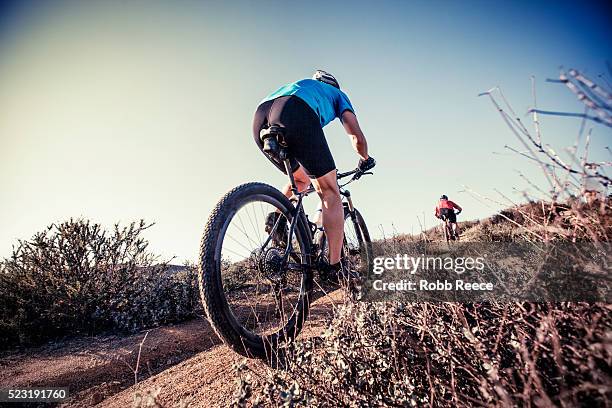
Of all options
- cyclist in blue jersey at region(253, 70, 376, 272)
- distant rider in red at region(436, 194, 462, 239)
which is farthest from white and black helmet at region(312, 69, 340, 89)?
distant rider in red at region(436, 194, 462, 239)

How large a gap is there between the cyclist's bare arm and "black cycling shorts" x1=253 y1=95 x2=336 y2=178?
1.85ft

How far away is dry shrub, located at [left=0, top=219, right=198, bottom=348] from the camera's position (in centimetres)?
425

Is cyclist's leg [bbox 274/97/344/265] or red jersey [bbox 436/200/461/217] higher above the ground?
red jersey [bbox 436/200/461/217]

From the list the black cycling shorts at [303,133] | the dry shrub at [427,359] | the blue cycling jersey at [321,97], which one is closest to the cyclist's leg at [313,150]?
the black cycling shorts at [303,133]

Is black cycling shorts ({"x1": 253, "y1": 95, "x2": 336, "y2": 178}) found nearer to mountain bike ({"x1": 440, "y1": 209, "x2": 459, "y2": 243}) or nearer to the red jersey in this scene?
mountain bike ({"x1": 440, "y1": 209, "x2": 459, "y2": 243})

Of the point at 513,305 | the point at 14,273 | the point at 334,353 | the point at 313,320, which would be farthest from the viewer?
the point at 14,273

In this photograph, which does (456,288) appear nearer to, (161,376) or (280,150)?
(280,150)

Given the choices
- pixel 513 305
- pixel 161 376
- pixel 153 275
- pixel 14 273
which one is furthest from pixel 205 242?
pixel 14 273

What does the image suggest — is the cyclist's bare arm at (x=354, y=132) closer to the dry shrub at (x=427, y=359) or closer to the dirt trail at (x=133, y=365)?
the dirt trail at (x=133, y=365)

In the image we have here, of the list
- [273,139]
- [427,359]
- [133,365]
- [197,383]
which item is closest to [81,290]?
[133,365]

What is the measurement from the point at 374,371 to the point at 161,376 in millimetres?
1923

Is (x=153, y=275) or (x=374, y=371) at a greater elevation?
(x=153, y=275)

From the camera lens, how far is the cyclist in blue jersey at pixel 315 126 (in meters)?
2.36

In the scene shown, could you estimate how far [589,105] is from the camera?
2.96 feet
